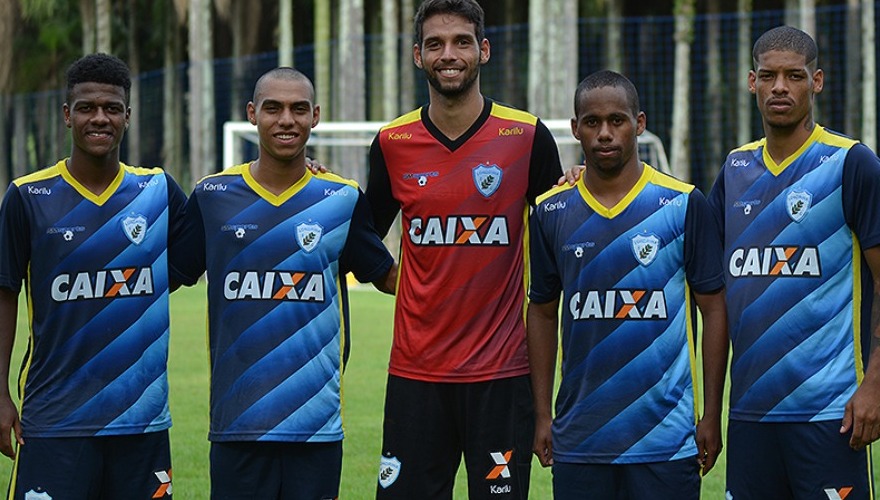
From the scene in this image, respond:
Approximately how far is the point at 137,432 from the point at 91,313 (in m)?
0.46

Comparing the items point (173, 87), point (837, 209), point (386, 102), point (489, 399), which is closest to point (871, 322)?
point (837, 209)

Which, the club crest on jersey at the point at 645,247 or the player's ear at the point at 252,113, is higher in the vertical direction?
the player's ear at the point at 252,113

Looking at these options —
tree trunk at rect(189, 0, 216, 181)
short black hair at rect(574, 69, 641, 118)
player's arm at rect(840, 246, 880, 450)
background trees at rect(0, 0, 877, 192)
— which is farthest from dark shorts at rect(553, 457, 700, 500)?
tree trunk at rect(189, 0, 216, 181)

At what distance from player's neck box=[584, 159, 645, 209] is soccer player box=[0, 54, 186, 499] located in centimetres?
162

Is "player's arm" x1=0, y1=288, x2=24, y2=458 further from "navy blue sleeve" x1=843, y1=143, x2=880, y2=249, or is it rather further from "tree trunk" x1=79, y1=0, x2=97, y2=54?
"tree trunk" x1=79, y1=0, x2=97, y2=54

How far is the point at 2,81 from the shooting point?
102ft

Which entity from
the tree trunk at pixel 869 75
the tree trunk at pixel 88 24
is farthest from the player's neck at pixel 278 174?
the tree trunk at pixel 88 24

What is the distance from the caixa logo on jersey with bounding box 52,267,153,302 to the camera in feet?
16.1

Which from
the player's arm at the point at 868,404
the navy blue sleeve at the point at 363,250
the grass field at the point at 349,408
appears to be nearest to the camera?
the player's arm at the point at 868,404

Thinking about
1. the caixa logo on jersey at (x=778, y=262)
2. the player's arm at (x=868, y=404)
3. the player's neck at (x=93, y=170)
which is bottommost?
the player's arm at (x=868, y=404)

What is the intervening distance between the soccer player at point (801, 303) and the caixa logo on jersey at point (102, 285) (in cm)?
210

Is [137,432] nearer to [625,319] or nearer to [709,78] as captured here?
[625,319]

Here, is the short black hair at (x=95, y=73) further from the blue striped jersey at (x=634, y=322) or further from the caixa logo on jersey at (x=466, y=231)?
the blue striped jersey at (x=634, y=322)

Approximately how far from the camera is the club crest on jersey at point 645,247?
15.5ft
